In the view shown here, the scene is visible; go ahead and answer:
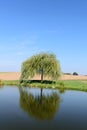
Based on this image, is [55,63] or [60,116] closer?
[60,116]

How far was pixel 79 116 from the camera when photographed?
22.0 meters

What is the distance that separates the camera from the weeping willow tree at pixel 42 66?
57812 millimetres

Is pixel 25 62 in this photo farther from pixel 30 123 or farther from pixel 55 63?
pixel 30 123

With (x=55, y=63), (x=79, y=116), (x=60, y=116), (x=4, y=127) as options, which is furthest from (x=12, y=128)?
(x=55, y=63)

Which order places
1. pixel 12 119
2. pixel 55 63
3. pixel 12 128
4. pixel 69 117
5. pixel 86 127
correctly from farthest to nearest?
pixel 55 63 → pixel 69 117 → pixel 12 119 → pixel 86 127 → pixel 12 128

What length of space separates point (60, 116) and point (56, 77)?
1450 inches

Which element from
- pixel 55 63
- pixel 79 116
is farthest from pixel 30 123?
pixel 55 63

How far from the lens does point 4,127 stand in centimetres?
1681

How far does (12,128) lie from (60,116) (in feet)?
19.5

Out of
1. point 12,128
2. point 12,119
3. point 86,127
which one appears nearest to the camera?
point 12,128

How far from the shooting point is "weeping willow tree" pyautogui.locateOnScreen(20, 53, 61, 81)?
57.8 meters

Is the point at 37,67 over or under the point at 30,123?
over

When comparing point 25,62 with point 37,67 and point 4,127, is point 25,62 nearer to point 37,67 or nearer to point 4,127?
point 37,67

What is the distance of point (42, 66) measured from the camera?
58219mm
